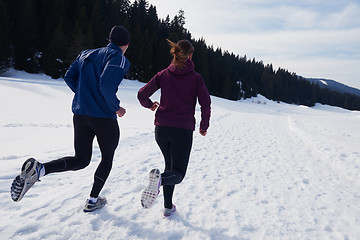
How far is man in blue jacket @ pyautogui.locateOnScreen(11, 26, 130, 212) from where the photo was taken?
87.2 inches

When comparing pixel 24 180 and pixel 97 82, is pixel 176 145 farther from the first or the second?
pixel 24 180

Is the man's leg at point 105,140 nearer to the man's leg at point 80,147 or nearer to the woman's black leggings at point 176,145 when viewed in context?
the man's leg at point 80,147

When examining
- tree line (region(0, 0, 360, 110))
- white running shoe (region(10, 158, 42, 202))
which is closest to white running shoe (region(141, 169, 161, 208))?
white running shoe (region(10, 158, 42, 202))

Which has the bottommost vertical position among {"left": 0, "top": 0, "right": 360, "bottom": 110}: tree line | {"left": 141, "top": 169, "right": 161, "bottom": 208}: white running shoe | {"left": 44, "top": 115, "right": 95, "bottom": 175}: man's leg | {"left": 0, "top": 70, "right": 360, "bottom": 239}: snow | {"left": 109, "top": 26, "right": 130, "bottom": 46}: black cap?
{"left": 0, "top": 70, "right": 360, "bottom": 239}: snow

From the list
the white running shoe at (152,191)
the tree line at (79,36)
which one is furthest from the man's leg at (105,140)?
the tree line at (79,36)

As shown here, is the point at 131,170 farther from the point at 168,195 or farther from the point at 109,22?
the point at 109,22

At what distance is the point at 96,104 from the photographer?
2.32 m

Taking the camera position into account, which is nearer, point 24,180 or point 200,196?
point 24,180

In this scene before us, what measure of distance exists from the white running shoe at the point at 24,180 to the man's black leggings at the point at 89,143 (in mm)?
163

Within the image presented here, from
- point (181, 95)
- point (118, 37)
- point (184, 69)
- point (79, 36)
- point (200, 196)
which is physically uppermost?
point (79, 36)

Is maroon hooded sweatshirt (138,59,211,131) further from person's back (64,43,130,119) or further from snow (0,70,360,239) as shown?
snow (0,70,360,239)

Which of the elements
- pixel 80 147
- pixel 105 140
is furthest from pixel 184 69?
pixel 80 147

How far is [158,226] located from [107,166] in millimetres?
882

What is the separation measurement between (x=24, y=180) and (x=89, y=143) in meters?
0.67
